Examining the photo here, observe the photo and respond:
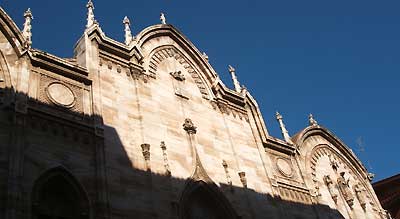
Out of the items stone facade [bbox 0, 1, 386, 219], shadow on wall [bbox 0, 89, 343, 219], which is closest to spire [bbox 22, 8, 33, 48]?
stone facade [bbox 0, 1, 386, 219]

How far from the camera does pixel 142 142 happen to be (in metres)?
16.5

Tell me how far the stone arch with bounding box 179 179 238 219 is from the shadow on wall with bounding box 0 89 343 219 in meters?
0.06

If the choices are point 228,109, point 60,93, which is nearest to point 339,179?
point 228,109

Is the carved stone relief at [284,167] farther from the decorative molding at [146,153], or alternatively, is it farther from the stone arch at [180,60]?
the decorative molding at [146,153]

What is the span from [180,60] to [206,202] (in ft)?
24.1

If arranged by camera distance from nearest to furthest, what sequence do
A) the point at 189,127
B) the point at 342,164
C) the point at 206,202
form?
the point at 206,202
the point at 189,127
the point at 342,164

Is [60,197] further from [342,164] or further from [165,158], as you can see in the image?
[342,164]

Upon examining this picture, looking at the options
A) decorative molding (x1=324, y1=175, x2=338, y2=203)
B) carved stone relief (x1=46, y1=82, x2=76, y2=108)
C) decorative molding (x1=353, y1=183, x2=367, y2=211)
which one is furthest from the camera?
decorative molding (x1=353, y1=183, x2=367, y2=211)

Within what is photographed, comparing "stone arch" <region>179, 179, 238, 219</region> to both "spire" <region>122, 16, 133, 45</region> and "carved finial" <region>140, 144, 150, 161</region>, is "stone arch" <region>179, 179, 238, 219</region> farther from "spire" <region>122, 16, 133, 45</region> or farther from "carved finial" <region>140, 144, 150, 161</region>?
"spire" <region>122, 16, 133, 45</region>

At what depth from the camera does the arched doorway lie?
12812 mm

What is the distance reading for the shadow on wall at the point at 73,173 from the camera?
12.6 metres

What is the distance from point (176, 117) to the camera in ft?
62.6

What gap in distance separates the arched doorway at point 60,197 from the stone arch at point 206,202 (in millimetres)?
4478

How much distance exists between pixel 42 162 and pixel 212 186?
22.7ft
